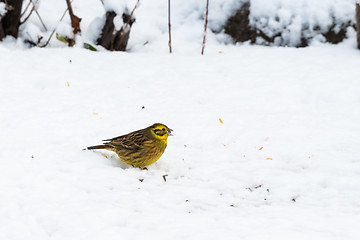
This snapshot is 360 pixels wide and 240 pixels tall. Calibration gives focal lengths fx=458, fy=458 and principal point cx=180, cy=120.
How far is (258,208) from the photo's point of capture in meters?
3.58

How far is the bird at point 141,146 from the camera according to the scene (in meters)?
4.17

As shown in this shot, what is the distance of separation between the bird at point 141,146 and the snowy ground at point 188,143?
0.11 meters

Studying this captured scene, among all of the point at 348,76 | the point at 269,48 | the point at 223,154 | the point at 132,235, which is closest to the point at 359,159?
the point at 223,154

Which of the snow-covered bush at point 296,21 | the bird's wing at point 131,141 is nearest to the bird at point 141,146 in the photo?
the bird's wing at point 131,141

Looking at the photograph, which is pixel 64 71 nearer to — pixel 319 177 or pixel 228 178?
pixel 228 178

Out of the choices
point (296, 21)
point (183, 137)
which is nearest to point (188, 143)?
point (183, 137)

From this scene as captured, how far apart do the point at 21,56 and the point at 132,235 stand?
168 inches

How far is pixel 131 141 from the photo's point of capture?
4.24m

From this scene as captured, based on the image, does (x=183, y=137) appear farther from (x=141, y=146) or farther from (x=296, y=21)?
(x=296, y=21)

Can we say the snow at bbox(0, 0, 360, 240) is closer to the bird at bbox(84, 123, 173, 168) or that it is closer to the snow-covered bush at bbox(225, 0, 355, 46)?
the bird at bbox(84, 123, 173, 168)

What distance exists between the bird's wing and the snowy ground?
0.21 m

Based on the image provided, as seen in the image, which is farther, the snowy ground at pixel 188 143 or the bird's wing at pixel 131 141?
the bird's wing at pixel 131 141

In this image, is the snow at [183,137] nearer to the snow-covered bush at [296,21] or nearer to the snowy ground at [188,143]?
the snowy ground at [188,143]

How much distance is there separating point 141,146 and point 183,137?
2.87 ft
